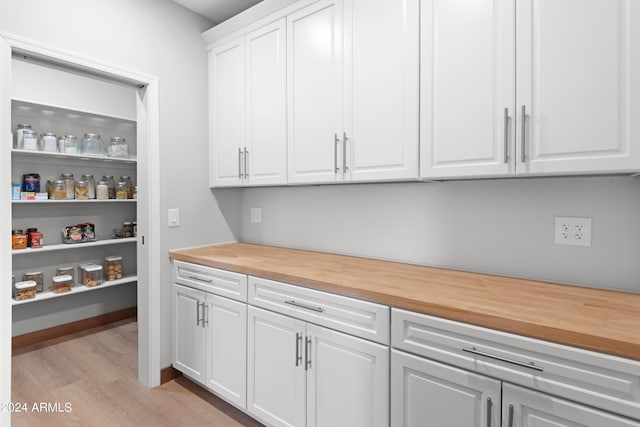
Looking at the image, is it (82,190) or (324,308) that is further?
(82,190)

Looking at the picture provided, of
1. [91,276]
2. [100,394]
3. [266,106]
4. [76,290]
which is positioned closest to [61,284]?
[76,290]

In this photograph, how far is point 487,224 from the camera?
5.52ft

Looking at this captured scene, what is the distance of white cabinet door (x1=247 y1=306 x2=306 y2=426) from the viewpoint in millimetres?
1630

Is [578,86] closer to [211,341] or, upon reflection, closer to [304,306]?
[304,306]

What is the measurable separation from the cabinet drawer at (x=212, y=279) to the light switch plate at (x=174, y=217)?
0.26 metres

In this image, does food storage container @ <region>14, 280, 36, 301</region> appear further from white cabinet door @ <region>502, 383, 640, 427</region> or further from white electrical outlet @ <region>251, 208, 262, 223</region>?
white cabinet door @ <region>502, 383, 640, 427</region>

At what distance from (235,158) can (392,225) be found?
121 cm

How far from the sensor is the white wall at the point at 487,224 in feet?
4.58

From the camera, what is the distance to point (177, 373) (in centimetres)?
241

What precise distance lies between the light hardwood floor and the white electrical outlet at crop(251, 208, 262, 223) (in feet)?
4.07

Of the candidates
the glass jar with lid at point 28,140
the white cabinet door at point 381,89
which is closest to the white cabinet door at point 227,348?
the white cabinet door at point 381,89

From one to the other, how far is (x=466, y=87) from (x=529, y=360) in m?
1.07

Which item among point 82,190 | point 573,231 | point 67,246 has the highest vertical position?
point 82,190

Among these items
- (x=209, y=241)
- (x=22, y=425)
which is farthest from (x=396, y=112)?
(x=22, y=425)
